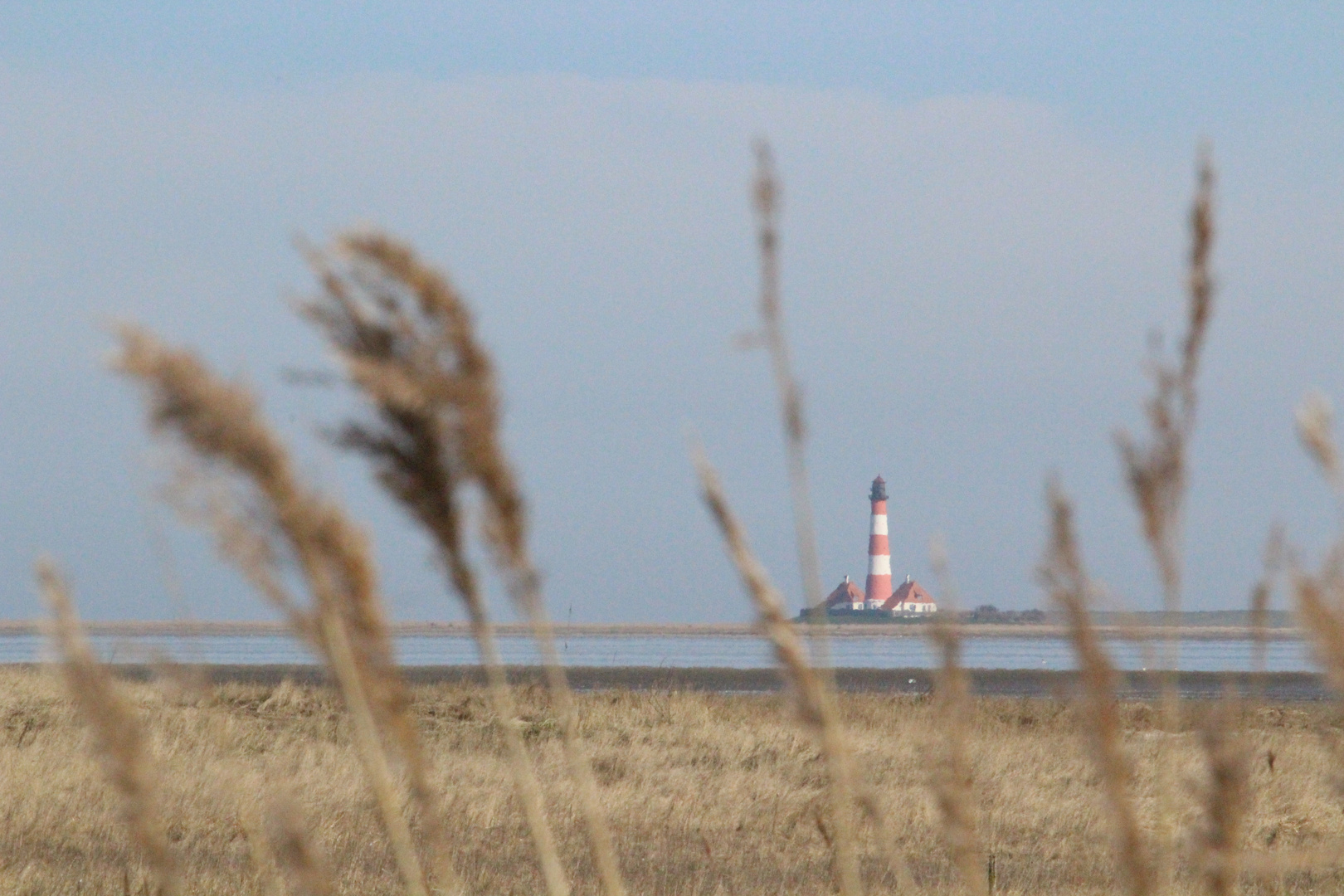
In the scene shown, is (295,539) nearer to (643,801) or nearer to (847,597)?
(643,801)

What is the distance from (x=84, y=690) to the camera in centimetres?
147

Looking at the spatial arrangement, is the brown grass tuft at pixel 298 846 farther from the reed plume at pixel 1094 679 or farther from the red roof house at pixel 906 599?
the red roof house at pixel 906 599

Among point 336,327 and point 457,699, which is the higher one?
point 336,327

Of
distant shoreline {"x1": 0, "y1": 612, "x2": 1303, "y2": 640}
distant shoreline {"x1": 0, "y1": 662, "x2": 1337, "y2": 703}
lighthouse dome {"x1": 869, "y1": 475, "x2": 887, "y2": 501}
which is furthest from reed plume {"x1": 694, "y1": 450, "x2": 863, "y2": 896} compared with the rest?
lighthouse dome {"x1": 869, "y1": 475, "x2": 887, "y2": 501}

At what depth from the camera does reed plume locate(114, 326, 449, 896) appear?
1133mm

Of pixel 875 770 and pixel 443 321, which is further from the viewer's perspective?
pixel 875 770

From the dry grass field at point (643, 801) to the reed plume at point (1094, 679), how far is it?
4219 mm

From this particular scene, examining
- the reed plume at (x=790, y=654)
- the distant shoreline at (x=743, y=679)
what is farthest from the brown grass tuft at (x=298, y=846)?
→ the distant shoreline at (x=743, y=679)

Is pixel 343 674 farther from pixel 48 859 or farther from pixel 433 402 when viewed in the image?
pixel 48 859

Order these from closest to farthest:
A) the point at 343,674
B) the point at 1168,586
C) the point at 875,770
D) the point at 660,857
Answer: the point at 343,674
the point at 1168,586
the point at 660,857
the point at 875,770

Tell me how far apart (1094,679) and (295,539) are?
751 mm

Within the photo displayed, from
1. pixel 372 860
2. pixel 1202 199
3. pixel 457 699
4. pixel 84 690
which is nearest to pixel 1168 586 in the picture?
pixel 1202 199

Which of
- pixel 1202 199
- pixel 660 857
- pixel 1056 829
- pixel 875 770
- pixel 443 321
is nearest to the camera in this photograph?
pixel 443 321

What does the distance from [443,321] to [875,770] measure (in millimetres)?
13538
